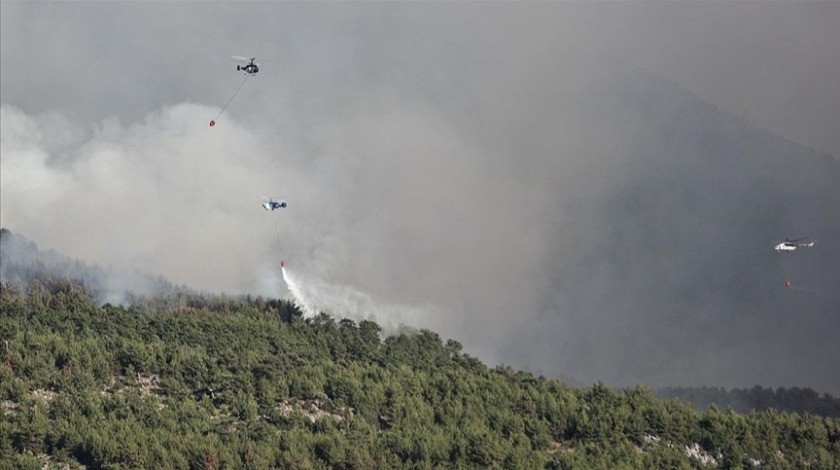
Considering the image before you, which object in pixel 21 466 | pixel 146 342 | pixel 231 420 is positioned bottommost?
pixel 21 466

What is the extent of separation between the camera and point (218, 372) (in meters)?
133

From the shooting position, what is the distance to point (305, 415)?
127000 mm

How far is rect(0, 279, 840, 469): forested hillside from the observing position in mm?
114312

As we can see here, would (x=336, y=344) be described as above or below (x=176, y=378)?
above

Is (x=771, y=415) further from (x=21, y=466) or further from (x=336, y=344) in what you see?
(x=21, y=466)

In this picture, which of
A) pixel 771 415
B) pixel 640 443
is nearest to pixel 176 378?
pixel 640 443

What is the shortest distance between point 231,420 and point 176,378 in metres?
10.2

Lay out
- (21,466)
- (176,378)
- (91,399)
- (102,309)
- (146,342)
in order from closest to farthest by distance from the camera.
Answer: (21,466), (91,399), (176,378), (146,342), (102,309)

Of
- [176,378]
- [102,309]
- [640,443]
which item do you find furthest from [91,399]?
[640,443]

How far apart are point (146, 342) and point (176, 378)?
16314 mm

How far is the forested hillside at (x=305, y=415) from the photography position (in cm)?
11431

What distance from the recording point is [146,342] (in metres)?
146

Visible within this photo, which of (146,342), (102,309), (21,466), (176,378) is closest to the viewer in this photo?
(21,466)

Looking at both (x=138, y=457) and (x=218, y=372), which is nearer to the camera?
(x=138, y=457)
